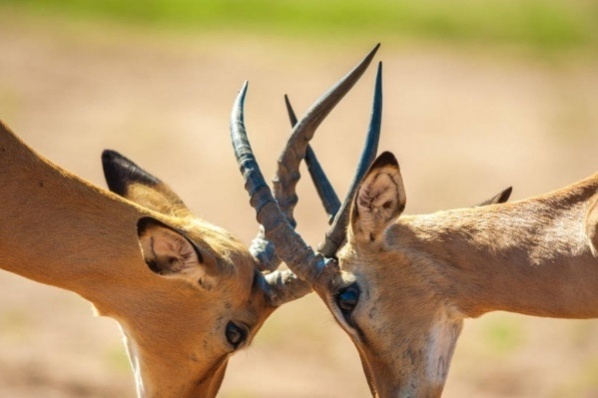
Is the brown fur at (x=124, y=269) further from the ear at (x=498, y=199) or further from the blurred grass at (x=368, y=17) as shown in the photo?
the blurred grass at (x=368, y=17)

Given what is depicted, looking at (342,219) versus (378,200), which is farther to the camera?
(342,219)

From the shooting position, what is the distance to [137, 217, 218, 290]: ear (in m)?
6.18

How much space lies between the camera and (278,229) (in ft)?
21.8

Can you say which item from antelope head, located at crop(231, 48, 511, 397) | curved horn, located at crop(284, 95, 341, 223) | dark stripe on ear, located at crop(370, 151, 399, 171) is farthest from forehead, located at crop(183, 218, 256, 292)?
dark stripe on ear, located at crop(370, 151, 399, 171)

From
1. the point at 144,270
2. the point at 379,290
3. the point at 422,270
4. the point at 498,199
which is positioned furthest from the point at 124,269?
the point at 498,199

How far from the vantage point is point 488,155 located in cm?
1653

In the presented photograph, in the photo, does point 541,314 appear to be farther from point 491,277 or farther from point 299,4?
point 299,4

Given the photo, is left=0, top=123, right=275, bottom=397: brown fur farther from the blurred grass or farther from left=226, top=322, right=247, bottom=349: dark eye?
the blurred grass

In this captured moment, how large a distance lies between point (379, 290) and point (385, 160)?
0.86 metres

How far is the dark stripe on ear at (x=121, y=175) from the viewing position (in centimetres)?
761

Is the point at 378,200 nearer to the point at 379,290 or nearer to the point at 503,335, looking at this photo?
the point at 379,290

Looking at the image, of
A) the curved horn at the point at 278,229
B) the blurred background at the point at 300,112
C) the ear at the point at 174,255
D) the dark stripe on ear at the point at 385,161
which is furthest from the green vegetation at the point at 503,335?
the dark stripe on ear at the point at 385,161

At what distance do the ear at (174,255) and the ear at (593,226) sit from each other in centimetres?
193

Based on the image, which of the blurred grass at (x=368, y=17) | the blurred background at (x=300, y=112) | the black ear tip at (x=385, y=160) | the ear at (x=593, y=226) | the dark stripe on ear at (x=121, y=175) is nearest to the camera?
the black ear tip at (x=385, y=160)
